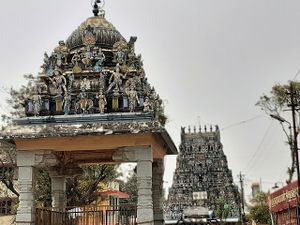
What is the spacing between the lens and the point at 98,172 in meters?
25.6

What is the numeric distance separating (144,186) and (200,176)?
190ft

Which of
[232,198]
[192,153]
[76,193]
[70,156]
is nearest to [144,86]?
[70,156]

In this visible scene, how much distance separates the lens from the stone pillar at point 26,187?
12695 millimetres

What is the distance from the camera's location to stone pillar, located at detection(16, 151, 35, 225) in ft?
41.7

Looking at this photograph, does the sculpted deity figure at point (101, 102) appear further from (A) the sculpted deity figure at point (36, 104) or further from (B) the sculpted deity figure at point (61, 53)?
(B) the sculpted deity figure at point (61, 53)

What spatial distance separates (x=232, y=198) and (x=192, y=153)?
1007 cm

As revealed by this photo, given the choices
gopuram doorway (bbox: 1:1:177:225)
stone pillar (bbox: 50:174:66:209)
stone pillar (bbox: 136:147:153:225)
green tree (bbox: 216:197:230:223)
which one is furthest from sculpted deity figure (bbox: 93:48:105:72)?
green tree (bbox: 216:197:230:223)

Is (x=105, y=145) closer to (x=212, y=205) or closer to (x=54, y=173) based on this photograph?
(x=54, y=173)

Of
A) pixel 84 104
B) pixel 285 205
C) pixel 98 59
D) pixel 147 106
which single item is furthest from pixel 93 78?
pixel 285 205

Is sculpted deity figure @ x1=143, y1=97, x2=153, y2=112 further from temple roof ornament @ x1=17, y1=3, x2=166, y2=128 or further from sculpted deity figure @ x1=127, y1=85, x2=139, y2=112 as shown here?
sculpted deity figure @ x1=127, y1=85, x2=139, y2=112

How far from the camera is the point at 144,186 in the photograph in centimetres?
1273

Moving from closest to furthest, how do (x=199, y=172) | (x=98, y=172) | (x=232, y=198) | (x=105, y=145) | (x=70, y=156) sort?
(x=105, y=145) → (x=70, y=156) → (x=98, y=172) → (x=232, y=198) → (x=199, y=172)

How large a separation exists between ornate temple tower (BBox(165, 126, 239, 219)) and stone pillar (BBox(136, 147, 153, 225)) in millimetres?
50963

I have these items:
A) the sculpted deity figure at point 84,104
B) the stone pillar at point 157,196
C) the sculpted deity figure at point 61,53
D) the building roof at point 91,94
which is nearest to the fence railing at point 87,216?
the stone pillar at point 157,196
